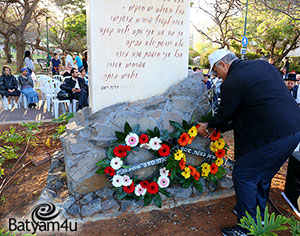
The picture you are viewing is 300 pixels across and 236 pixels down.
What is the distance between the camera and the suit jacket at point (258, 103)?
2227 mm

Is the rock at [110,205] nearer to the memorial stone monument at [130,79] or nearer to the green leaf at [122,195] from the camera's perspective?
the green leaf at [122,195]

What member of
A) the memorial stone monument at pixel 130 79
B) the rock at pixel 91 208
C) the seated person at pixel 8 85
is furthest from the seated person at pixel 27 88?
the rock at pixel 91 208

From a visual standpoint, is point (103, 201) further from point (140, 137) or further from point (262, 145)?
point (262, 145)

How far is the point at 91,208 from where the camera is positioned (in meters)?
2.79

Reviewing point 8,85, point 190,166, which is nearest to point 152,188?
point 190,166

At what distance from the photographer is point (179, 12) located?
3410mm

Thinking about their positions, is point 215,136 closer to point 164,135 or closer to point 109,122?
point 164,135

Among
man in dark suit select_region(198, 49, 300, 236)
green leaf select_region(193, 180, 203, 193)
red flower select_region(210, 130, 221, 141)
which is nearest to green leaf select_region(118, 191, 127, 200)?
Result: green leaf select_region(193, 180, 203, 193)

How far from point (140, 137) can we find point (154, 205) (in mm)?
801

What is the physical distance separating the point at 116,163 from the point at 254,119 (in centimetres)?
155

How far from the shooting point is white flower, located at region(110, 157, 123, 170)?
2.90 metres

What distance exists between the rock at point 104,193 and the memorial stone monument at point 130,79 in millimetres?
70

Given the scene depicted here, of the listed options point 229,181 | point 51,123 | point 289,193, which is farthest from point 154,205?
point 51,123

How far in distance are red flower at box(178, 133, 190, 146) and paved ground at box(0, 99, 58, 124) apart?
14.6 ft
